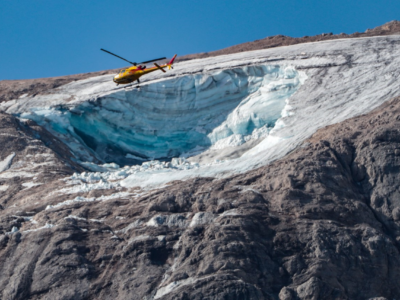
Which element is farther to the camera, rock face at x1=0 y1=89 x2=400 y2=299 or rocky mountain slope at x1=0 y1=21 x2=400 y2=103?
rocky mountain slope at x1=0 y1=21 x2=400 y2=103

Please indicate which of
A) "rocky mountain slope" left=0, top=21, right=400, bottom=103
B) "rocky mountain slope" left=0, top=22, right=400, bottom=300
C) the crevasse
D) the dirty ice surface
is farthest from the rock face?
"rocky mountain slope" left=0, top=21, right=400, bottom=103

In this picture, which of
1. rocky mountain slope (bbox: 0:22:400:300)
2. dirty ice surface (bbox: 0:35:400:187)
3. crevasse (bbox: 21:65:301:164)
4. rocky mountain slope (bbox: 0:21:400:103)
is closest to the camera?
rocky mountain slope (bbox: 0:22:400:300)

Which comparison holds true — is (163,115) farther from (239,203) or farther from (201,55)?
(239,203)

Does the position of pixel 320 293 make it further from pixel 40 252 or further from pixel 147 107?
pixel 147 107

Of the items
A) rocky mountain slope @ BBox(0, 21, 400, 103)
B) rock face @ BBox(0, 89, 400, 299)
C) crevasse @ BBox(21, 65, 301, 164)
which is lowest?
rock face @ BBox(0, 89, 400, 299)

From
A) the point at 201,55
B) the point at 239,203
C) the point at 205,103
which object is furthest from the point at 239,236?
the point at 201,55

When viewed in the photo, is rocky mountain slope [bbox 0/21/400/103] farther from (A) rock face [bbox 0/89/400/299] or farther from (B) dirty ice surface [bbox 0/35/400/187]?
(A) rock face [bbox 0/89/400/299]
